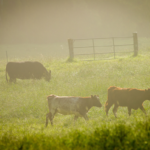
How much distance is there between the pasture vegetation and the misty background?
22652mm

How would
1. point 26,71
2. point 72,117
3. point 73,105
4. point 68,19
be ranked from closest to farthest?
point 73,105
point 72,117
point 26,71
point 68,19

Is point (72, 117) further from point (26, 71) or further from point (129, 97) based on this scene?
point (26, 71)

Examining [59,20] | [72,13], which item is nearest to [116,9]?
[72,13]

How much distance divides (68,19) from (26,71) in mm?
27975

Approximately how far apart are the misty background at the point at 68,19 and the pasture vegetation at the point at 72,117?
892 inches

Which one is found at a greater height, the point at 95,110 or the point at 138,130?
the point at 138,130

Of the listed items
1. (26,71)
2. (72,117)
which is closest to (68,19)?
(26,71)

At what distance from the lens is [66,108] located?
5273 mm

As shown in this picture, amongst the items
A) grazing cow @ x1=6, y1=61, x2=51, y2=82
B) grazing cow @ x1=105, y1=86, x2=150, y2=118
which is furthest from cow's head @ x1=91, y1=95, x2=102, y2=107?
grazing cow @ x1=6, y1=61, x2=51, y2=82

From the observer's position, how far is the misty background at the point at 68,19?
36.7m

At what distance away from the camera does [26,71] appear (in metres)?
11.2

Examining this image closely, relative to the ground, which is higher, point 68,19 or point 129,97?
point 68,19

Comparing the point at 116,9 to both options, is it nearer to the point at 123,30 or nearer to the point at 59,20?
the point at 123,30

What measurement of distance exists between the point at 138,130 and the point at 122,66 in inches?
357
